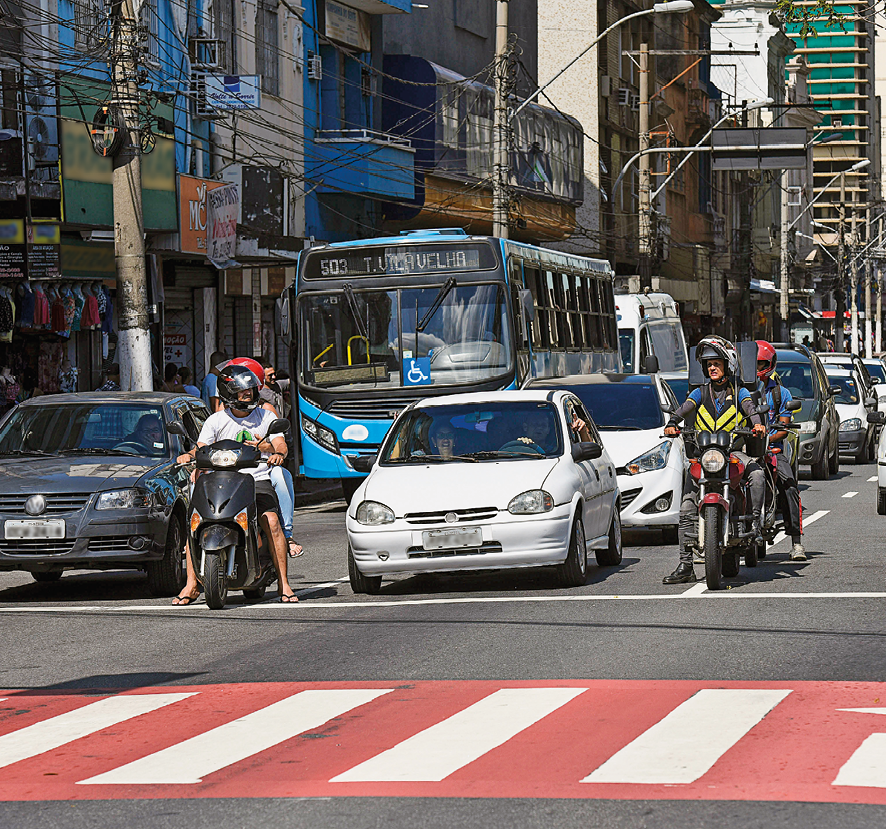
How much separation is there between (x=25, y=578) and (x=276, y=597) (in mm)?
3422

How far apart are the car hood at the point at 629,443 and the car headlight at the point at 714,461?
4220 mm

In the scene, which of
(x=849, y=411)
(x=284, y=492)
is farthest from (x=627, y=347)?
(x=284, y=492)

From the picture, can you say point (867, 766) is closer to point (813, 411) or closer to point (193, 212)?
point (813, 411)

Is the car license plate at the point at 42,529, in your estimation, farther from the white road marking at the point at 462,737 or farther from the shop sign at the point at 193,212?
the shop sign at the point at 193,212

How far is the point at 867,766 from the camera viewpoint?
712 cm

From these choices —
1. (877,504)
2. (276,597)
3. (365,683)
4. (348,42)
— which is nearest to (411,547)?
(276,597)

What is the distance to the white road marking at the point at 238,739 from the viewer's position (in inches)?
288

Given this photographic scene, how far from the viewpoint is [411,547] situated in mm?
13312

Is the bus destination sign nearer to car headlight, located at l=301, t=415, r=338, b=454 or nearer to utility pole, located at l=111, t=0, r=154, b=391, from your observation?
car headlight, located at l=301, t=415, r=338, b=454

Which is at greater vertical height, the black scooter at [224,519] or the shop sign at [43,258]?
the shop sign at [43,258]

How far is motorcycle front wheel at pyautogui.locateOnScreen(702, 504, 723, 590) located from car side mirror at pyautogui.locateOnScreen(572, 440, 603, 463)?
130 cm

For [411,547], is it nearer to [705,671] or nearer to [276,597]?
[276,597]

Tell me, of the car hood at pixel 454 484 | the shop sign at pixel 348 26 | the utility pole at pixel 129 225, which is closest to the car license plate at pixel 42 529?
the car hood at pixel 454 484

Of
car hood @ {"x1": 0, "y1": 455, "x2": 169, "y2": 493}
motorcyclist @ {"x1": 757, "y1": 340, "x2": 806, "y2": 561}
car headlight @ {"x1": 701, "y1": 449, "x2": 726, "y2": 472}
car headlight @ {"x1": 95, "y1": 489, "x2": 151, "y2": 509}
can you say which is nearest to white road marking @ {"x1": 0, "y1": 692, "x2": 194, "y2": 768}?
car headlight @ {"x1": 95, "y1": 489, "x2": 151, "y2": 509}
